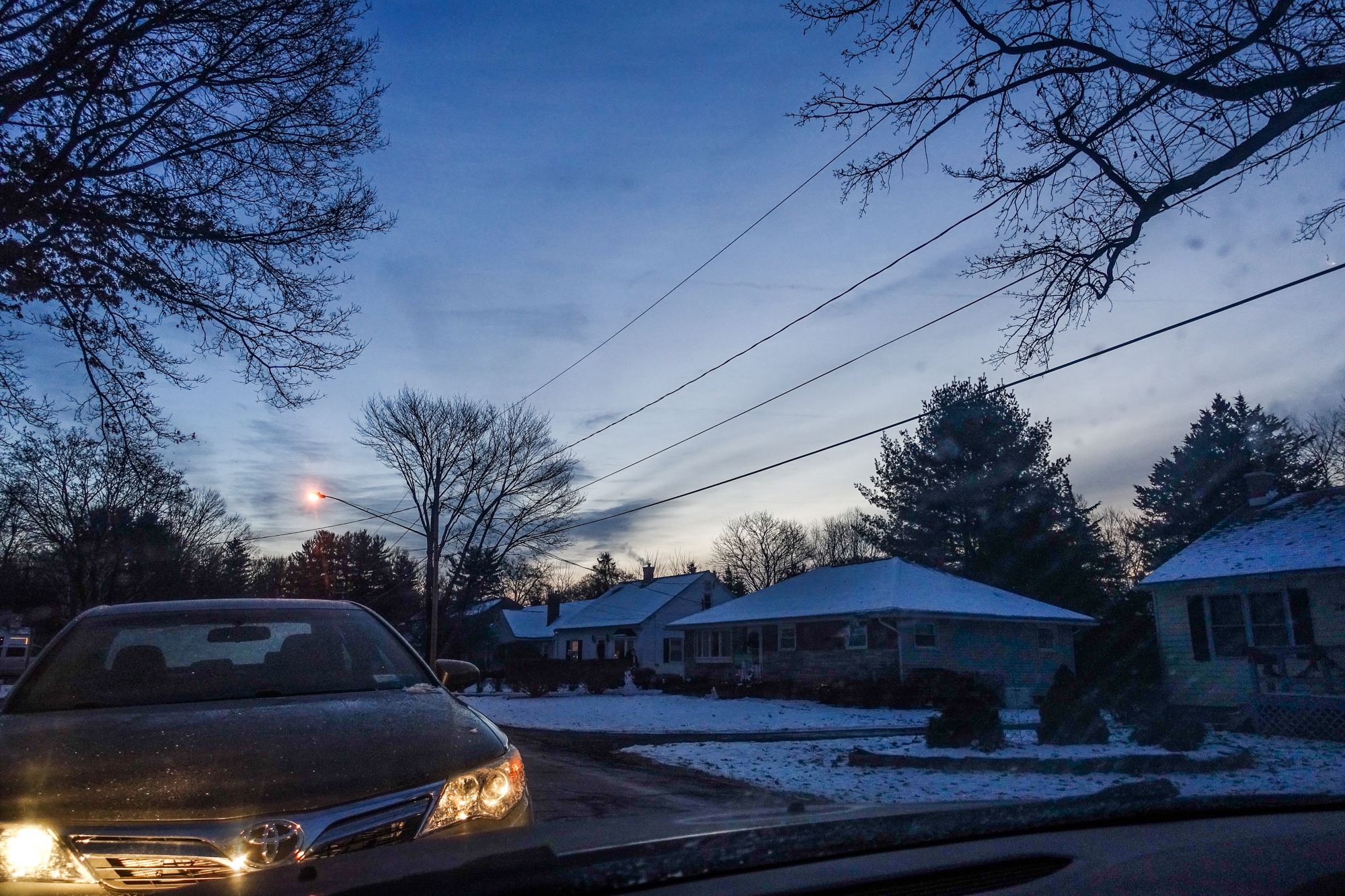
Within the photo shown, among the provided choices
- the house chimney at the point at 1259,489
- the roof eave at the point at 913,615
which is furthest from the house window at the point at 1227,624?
the roof eave at the point at 913,615

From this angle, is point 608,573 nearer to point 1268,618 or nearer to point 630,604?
point 630,604

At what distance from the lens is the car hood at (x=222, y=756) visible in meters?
2.68

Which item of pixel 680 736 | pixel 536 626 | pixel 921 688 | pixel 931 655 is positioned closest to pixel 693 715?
pixel 680 736

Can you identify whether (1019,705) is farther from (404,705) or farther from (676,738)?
(404,705)

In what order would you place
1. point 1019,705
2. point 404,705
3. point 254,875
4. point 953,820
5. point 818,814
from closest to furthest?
1. point 254,875
2. point 953,820
3. point 818,814
4. point 404,705
5. point 1019,705

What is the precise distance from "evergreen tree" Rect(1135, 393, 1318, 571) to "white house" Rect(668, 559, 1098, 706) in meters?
13.5

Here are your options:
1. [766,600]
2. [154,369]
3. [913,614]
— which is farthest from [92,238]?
[766,600]

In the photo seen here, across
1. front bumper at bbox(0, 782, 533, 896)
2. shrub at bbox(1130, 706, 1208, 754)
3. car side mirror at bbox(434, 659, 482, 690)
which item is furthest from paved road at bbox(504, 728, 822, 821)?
shrub at bbox(1130, 706, 1208, 754)

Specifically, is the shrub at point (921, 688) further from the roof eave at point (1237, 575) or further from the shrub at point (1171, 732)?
the shrub at point (1171, 732)

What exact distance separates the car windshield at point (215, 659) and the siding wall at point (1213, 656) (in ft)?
63.9

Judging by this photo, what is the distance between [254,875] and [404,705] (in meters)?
2.09

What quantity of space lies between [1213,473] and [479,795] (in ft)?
148

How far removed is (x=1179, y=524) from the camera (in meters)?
41.0

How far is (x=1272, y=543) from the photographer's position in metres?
20.5
